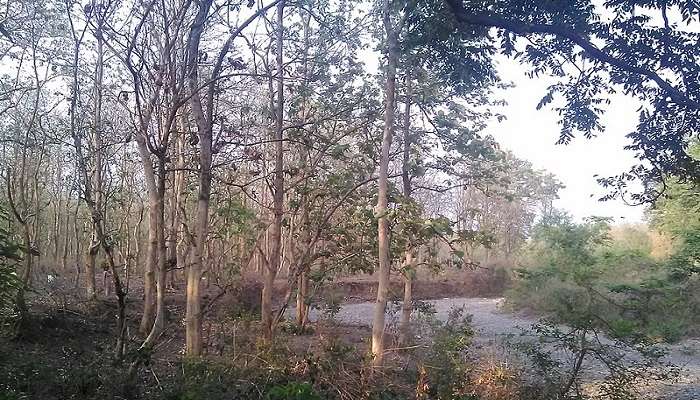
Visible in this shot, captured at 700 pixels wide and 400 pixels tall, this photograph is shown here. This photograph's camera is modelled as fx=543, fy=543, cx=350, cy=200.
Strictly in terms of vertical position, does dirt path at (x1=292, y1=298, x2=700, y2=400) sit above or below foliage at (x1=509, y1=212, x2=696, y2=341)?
below

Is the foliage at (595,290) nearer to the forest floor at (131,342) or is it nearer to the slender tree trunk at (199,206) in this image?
the forest floor at (131,342)

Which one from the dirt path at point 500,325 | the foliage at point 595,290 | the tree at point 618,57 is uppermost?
the tree at point 618,57

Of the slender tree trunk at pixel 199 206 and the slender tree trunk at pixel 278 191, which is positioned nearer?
the slender tree trunk at pixel 199 206

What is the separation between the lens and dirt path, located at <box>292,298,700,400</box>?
9.62 metres

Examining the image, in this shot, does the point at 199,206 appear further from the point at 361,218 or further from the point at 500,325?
the point at 500,325

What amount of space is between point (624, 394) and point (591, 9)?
5.06 metres

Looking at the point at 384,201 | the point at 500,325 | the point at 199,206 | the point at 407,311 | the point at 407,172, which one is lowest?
the point at 500,325

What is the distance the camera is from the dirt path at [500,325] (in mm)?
9625

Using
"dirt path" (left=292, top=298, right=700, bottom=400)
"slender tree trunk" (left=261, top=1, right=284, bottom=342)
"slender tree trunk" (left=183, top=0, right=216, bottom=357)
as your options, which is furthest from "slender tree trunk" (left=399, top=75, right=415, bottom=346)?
"slender tree trunk" (left=183, top=0, right=216, bottom=357)

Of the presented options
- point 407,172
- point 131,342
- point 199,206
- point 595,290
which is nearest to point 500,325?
point 407,172

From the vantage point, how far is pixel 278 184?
977 cm

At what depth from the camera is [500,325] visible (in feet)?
57.7

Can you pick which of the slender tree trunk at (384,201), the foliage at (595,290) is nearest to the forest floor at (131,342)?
the slender tree trunk at (384,201)

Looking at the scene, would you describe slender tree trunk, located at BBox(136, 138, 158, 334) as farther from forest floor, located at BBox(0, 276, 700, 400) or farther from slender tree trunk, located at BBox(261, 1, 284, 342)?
slender tree trunk, located at BBox(261, 1, 284, 342)
